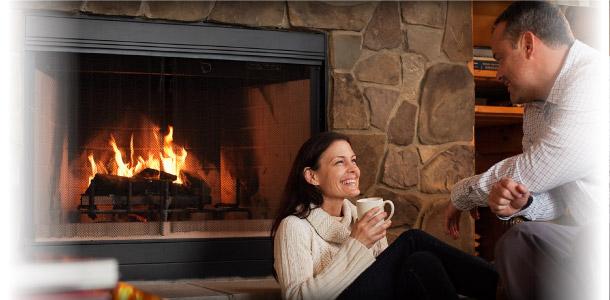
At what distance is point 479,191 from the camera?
2.25 m

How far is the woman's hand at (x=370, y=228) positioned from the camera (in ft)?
7.39

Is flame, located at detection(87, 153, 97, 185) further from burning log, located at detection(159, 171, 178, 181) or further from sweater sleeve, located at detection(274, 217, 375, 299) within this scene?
sweater sleeve, located at detection(274, 217, 375, 299)

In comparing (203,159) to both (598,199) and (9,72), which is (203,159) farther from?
(598,199)

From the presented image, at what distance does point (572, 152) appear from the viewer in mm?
2082

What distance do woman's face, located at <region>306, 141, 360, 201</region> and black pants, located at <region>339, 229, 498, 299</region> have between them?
22 centimetres


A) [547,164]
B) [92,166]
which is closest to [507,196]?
[547,164]

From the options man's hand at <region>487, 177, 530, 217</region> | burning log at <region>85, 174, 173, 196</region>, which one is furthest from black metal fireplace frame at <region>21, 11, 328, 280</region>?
man's hand at <region>487, 177, 530, 217</region>

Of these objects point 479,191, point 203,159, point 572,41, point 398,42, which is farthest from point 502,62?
point 203,159

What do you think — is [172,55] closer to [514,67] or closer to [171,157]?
[171,157]

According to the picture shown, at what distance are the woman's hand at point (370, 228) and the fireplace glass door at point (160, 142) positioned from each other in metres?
0.99

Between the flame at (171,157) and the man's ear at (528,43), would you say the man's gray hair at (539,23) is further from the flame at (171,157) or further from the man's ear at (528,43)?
the flame at (171,157)

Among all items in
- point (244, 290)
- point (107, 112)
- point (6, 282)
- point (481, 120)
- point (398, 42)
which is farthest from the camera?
point (481, 120)

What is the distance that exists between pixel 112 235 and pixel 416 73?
51.2 inches

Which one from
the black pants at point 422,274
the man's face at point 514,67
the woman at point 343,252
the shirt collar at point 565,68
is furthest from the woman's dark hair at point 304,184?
the shirt collar at point 565,68
